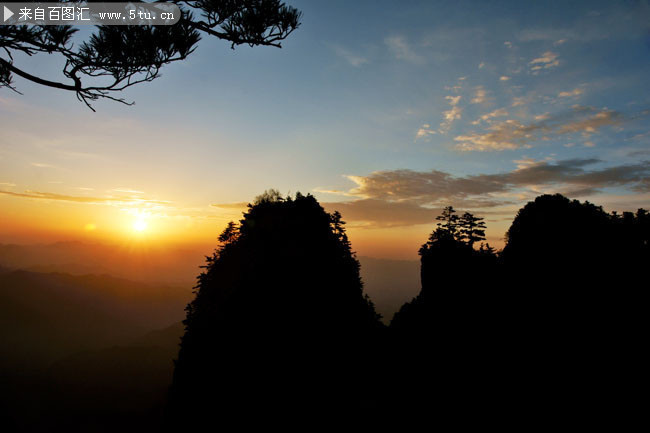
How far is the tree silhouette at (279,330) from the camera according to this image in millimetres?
15062

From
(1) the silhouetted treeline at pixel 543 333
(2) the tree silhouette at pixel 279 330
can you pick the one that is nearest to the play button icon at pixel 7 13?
(2) the tree silhouette at pixel 279 330

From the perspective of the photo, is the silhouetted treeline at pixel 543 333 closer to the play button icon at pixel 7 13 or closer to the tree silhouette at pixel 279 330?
the tree silhouette at pixel 279 330

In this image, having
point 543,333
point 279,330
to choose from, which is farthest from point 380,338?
point 543,333

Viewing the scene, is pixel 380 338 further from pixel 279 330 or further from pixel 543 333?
pixel 543 333

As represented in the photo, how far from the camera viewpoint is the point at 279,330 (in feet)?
51.2

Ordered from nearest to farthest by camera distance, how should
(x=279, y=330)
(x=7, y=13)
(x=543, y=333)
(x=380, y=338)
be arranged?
1. (x=7, y=13)
2. (x=279, y=330)
3. (x=543, y=333)
4. (x=380, y=338)

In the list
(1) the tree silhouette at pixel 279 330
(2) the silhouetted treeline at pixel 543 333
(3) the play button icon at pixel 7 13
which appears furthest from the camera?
(2) the silhouetted treeline at pixel 543 333

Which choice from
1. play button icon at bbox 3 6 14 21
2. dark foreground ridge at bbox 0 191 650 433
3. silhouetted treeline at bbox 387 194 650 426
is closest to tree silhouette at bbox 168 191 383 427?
dark foreground ridge at bbox 0 191 650 433

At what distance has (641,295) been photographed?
1706 centimetres

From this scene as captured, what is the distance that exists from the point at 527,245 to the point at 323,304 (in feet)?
57.4

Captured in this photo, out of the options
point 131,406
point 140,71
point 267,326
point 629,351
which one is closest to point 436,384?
point 629,351

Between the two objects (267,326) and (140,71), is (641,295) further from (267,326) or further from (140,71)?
(140,71)

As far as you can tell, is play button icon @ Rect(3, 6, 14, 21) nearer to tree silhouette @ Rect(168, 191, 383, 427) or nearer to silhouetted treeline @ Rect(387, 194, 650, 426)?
tree silhouette @ Rect(168, 191, 383, 427)

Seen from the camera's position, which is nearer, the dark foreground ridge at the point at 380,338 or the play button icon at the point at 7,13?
the play button icon at the point at 7,13
